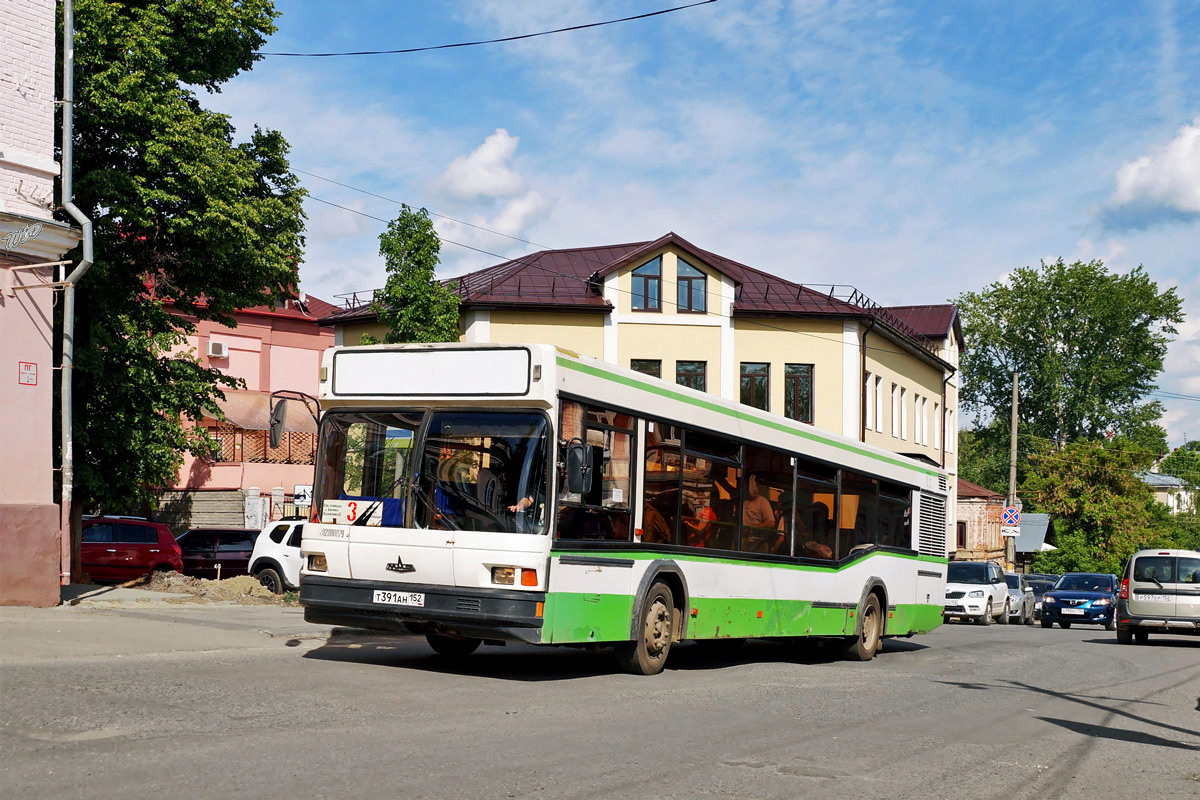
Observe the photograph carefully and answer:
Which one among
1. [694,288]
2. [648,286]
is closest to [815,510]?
[648,286]

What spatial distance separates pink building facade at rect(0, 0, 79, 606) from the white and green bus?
6010 mm

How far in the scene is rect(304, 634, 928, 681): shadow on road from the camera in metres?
12.2

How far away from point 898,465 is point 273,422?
10027 millimetres

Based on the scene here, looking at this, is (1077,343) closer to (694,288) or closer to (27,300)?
(694,288)

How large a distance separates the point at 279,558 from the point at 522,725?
57.9 ft

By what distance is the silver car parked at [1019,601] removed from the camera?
117ft

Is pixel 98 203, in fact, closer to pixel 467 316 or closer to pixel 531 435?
pixel 531 435

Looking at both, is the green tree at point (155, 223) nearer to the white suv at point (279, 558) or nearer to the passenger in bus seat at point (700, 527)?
the white suv at point (279, 558)

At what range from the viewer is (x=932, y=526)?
19.5 meters

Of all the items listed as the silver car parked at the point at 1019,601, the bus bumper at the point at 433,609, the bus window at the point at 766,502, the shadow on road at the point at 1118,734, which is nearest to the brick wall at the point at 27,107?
the bus bumper at the point at 433,609

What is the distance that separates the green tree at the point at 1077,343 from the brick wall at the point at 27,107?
225ft

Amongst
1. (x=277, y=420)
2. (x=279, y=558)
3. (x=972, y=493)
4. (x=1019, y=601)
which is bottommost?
A: (x=1019, y=601)

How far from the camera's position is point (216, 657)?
12.0 m

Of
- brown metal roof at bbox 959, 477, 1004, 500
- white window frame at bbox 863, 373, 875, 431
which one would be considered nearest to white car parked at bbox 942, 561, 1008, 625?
white window frame at bbox 863, 373, 875, 431
